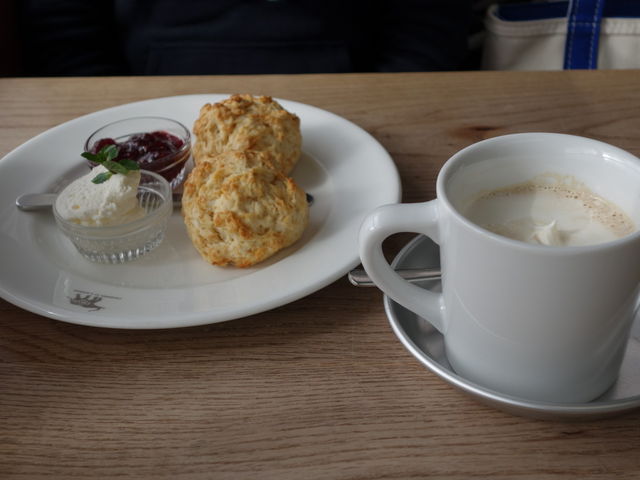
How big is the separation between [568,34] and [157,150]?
1.31 m

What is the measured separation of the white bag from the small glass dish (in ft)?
4.56

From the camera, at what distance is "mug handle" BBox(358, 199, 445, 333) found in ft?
2.02

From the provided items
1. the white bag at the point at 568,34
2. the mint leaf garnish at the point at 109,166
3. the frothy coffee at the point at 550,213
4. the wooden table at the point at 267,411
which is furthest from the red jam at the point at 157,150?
the white bag at the point at 568,34

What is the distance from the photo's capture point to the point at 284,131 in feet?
3.58

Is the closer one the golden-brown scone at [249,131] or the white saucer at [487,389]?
the white saucer at [487,389]

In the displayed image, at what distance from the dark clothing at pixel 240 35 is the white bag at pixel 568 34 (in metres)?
0.15

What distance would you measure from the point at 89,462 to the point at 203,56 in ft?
4.72

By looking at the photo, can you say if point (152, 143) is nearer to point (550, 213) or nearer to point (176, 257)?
point (176, 257)

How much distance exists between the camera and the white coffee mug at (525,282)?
537 mm

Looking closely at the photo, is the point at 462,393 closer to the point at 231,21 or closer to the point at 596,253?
the point at 596,253

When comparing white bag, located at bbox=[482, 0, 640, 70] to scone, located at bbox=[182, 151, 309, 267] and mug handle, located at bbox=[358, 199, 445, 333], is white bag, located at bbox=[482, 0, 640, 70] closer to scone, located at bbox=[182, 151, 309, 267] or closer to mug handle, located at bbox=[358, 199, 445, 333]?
scone, located at bbox=[182, 151, 309, 267]

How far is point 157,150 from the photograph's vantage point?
3.78 ft

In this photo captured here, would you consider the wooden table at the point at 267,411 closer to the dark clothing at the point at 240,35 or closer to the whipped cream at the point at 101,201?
the whipped cream at the point at 101,201

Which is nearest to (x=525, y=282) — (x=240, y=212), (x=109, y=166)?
(x=240, y=212)
